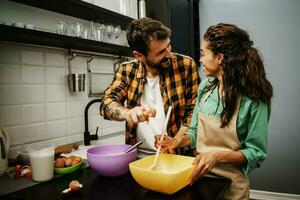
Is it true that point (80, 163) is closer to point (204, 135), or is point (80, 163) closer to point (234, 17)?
point (204, 135)

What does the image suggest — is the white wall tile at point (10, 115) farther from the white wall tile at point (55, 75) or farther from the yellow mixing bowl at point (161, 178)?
the yellow mixing bowl at point (161, 178)

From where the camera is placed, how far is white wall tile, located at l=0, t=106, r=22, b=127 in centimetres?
154

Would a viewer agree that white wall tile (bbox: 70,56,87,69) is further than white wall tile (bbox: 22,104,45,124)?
Yes

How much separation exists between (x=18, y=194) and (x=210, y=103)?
37.7 inches

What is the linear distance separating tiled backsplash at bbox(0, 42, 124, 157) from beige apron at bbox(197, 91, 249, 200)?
3.39ft

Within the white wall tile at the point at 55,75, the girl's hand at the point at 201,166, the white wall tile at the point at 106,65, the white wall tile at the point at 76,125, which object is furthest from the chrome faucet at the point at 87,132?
the girl's hand at the point at 201,166

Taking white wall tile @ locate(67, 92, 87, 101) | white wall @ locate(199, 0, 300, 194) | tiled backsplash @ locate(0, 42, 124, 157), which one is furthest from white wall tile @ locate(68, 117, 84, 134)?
white wall @ locate(199, 0, 300, 194)

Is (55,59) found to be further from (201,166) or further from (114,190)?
(201,166)

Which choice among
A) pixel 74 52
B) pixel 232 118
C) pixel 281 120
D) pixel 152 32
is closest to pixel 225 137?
pixel 232 118

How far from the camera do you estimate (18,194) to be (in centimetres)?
109

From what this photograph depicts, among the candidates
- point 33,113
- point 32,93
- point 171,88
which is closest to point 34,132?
point 33,113

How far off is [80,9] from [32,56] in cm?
46

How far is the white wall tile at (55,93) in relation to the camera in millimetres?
1811

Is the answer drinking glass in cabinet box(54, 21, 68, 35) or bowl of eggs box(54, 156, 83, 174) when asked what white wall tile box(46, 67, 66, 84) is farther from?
bowl of eggs box(54, 156, 83, 174)
